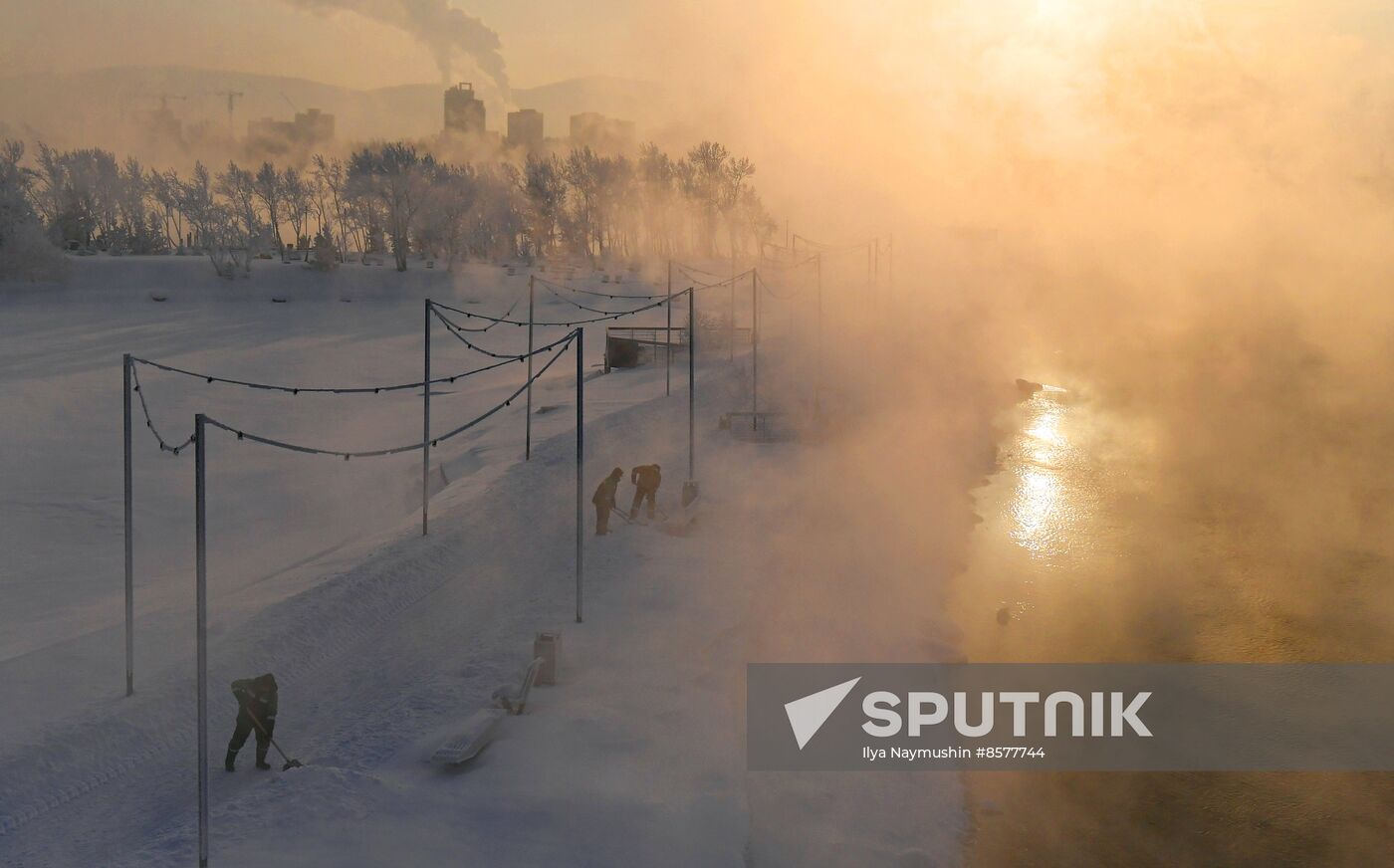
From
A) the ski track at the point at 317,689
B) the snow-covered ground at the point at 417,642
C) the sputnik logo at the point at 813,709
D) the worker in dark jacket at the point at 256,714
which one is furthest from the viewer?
the sputnik logo at the point at 813,709

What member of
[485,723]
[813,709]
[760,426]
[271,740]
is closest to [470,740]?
[485,723]

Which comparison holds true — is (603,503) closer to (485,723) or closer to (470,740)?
(485,723)

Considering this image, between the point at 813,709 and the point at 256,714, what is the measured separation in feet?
17.7

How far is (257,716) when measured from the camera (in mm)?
9453

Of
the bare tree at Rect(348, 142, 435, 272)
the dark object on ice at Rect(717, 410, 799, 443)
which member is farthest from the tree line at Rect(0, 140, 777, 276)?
the dark object on ice at Rect(717, 410, 799, 443)

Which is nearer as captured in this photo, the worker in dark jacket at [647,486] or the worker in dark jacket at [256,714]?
the worker in dark jacket at [256,714]

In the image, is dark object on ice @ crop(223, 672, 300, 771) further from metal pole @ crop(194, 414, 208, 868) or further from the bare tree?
the bare tree

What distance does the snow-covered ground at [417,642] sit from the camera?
8.48 meters

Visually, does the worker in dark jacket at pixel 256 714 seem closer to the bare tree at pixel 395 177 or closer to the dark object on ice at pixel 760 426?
the dark object on ice at pixel 760 426

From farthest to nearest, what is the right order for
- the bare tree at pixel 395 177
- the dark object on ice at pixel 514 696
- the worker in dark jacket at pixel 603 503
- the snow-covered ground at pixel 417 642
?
the bare tree at pixel 395 177 → the worker in dark jacket at pixel 603 503 → the dark object on ice at pixel 514 696 → the snow-covered ground at pixel 417 642

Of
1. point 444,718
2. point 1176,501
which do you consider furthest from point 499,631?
point 1176,501

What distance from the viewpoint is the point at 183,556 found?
61.6 ft

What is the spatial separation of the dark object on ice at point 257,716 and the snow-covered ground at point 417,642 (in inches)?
11.6

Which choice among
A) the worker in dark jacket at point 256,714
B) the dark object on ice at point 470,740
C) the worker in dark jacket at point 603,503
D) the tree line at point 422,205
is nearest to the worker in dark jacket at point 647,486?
the worker in dark jacket at point 603,503
